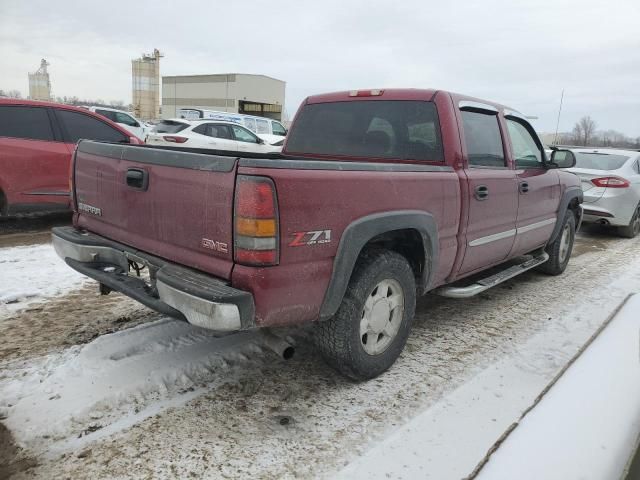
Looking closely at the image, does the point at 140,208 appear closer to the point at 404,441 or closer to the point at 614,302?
the point at 404,441

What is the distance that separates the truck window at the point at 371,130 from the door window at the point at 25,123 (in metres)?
3.96

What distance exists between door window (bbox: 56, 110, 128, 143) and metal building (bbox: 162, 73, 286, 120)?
4767 cm

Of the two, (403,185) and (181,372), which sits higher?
(403,185)

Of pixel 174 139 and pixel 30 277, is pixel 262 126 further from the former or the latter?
pixel 30 277

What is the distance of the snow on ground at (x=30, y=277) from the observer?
4.04 meters

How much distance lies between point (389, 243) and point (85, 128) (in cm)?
546

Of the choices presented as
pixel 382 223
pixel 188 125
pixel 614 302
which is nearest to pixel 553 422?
pixel 382 223

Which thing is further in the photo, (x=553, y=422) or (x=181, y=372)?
(x=181, y=372)

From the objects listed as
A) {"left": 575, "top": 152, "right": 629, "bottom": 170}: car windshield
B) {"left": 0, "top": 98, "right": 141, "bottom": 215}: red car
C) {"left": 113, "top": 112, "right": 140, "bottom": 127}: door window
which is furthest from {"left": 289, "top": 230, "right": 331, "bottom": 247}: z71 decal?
{"left": 113, "top": 112, "right": 140, "bottom": 127}: door window

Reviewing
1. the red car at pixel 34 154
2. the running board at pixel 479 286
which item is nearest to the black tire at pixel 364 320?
the running board at pixel 479 286

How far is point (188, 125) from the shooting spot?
13.0 m

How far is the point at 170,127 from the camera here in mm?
12930

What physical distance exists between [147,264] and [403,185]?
156cm

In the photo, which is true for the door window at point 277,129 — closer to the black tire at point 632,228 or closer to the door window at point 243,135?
the door window at point 243,135
